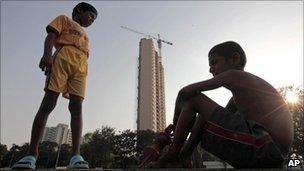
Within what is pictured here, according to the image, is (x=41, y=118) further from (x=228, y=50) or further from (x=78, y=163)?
(x=228, y=50)

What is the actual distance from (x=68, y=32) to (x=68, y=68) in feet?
1.88

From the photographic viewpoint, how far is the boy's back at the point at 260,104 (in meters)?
2.57

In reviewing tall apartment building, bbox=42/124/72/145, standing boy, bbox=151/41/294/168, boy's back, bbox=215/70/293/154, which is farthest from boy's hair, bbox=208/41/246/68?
tall apartment building, bbox=42/124/72/145

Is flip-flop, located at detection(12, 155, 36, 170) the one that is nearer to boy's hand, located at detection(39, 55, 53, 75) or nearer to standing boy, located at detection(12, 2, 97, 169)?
standing boy, located at detection(12, 2, 97, 169)

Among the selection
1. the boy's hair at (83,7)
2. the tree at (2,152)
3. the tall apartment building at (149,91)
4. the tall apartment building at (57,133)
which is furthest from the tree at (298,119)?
the tall apartment building at (57,133)

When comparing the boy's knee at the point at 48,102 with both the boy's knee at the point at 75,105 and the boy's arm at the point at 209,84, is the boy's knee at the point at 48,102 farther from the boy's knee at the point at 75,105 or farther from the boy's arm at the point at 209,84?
Result: the boy's arm at the point at 209,84

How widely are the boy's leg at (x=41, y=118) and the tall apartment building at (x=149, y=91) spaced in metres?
80.0

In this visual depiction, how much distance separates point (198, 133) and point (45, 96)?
1965 mm

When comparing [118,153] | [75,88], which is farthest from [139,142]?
[75,88]

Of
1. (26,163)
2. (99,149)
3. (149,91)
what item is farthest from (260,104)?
(149,91)

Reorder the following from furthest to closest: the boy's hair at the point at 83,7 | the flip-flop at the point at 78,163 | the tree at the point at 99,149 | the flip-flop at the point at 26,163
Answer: the tree at the point at 99,149 → the boy's hair at the point at 83,7 → the flip-flop at the point at 78,163 → the flip-flop at the point at 26,163

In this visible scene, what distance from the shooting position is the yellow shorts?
378cm

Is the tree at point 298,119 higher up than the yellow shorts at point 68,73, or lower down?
higher up

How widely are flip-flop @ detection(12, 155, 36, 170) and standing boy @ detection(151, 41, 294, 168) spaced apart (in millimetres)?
1241
